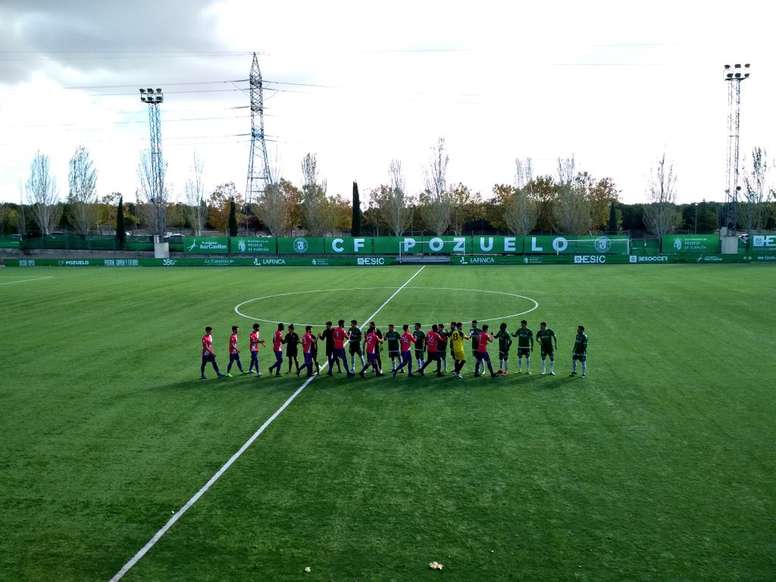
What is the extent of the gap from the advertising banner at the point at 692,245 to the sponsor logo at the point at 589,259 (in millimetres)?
7987

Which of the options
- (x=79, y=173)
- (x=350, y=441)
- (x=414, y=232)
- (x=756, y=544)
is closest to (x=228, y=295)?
(x=350, y=441)

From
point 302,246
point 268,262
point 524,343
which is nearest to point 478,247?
point 302,246

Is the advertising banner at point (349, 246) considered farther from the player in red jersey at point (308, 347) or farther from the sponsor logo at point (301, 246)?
the player in red jersey at point (308, 347)

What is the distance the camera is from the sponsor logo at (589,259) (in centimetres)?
6012

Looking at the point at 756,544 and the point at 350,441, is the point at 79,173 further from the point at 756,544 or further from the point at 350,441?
the point at 756,544

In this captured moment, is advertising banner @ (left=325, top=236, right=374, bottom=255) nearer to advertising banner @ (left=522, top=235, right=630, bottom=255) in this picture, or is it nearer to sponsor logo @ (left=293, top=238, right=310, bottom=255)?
sponsor logo @ (left=293, top=238, right=310, bottom=255)

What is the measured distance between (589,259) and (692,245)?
12534 mm

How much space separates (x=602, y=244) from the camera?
6569 centimetres

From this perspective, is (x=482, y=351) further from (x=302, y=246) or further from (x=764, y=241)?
(x=764, y=241)

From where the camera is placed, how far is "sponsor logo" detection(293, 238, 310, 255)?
230 feet

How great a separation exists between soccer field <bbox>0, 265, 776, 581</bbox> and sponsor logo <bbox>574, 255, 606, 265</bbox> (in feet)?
114

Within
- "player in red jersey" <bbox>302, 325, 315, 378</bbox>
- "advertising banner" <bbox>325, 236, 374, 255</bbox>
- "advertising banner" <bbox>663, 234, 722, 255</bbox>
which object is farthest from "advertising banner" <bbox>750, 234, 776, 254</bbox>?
"player in red jersey" <bbox>302, 325, 315, 378</bbox>

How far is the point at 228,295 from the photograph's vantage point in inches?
1508

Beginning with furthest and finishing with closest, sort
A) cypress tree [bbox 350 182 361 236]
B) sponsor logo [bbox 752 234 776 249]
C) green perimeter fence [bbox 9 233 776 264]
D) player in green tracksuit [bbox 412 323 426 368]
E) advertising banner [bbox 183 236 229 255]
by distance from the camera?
cypress tree [bbox 350 182 361 236]
advertising banner [bbox 183 236 229 255]
green perimeter fence [bbox 9 233 776 264]
sponsor logo [bbox 752 234 776 249]
player in green tracksuit [bbox 412 323 426 368]
